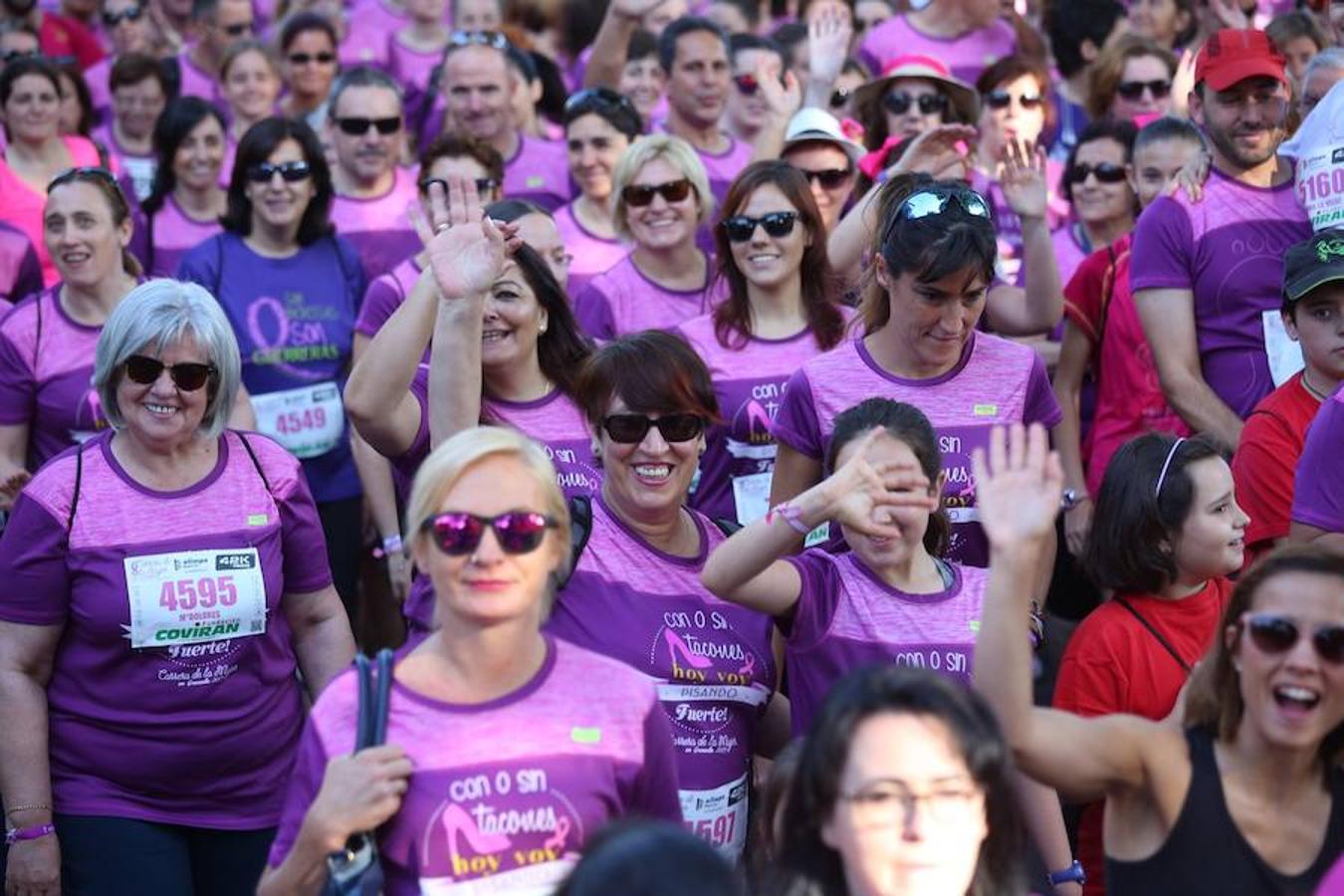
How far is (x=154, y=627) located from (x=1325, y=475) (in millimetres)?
2770

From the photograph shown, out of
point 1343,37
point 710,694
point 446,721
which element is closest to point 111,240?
point 710,694

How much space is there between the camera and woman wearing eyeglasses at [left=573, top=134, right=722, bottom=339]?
6.95 meters

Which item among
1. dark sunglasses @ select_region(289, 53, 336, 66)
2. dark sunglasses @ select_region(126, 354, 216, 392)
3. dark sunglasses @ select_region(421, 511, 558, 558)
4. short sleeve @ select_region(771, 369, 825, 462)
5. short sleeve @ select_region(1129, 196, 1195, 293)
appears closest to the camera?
dark sunglasses @ select_region(421, 511, 558, 558)

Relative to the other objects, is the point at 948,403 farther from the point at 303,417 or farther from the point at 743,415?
the point at 303,417

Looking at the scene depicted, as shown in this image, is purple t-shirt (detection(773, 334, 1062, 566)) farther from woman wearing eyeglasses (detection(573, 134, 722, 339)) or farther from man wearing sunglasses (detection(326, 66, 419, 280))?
man wearing sunglasses (detection(326, 66, 419, 280))

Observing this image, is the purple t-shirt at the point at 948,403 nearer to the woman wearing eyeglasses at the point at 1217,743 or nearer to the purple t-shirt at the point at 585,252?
the woman wearing eyeglasses at the point at 1217,743

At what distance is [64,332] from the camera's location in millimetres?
6562

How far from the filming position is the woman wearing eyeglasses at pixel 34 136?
842 centimetres

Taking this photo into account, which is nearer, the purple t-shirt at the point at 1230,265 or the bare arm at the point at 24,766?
the bare arm at the point at 24,766

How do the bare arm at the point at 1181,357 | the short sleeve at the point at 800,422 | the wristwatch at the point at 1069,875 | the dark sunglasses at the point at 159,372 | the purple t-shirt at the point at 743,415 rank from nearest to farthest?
the wristwatch at the point at 1069,875, the dark sunglasses at the point at 159,372, the short sleeve at the point at 800,422, the purple t-shirt at the point at 743,415, the bare arm at the point at 1181,357

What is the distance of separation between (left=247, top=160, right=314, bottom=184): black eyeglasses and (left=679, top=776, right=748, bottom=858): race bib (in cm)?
352

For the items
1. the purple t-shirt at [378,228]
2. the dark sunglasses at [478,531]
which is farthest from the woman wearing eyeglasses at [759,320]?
the dark sunglasses at [478,531]

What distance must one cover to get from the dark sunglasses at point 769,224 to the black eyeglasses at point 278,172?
1.92m

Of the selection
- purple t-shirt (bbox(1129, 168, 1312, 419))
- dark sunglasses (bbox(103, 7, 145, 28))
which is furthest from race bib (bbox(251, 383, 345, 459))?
dark sunglasses (bbox(103, 7, 145, 28))
